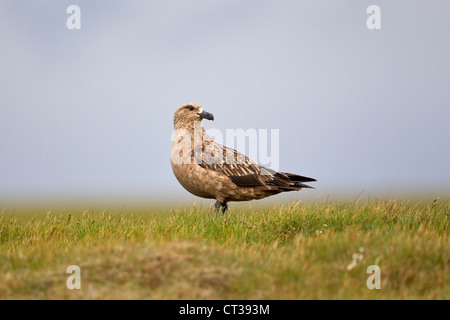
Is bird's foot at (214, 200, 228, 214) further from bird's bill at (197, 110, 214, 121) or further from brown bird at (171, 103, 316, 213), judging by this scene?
bird's bill at (197, 110, 214, 121)

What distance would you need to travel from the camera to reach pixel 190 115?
10109mm

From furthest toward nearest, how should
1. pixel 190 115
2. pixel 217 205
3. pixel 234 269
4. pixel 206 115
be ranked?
pixel 190 115 < pixel 206 115 < pixel 217 205 < pixel 234 269

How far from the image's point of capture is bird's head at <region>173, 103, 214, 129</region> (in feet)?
32.9

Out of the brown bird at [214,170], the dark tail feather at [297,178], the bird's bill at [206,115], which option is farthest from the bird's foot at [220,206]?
the bird's bill at [206,115]

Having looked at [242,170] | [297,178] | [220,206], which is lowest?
[220,206]

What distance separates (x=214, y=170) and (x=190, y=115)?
1.38 m

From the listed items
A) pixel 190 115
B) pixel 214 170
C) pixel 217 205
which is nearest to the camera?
pixel 214 170

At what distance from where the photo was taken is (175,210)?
9812 mm

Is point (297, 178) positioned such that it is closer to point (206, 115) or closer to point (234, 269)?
point (206, 115)

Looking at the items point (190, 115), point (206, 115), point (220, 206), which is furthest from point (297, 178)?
point (190, 115)

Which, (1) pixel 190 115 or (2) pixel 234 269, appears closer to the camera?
(2) pixel 234 269

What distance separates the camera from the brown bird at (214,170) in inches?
370

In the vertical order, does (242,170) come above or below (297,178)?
above

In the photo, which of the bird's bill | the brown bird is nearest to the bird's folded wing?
the brown bird
